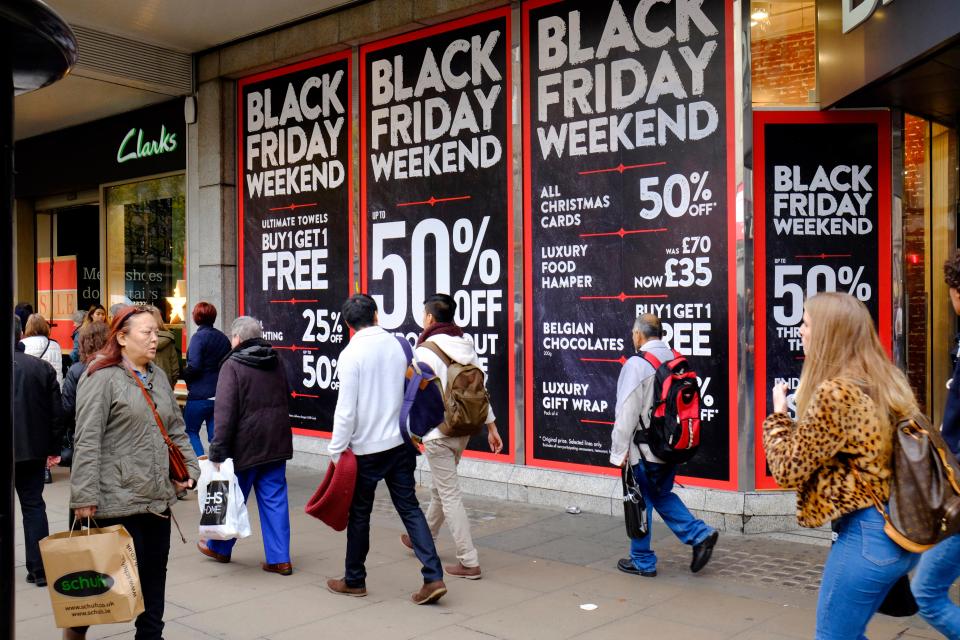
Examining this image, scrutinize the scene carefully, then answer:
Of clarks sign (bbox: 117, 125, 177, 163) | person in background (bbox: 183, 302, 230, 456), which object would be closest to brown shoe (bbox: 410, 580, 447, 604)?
person in background (bbox: 183, 302, 230, 456)

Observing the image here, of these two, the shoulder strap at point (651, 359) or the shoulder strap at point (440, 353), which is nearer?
the shoulder strap at point (651, 359)

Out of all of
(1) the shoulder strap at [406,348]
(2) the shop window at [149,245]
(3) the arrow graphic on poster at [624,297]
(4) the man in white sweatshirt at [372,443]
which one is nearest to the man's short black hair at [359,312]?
(4) the man in white sweatshirt at [372,443]

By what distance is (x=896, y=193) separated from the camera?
757 cm

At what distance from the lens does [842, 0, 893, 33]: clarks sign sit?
6496 mm

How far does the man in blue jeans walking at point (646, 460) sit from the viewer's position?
5.97 meters

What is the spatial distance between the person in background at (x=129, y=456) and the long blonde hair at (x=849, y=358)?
116 inches

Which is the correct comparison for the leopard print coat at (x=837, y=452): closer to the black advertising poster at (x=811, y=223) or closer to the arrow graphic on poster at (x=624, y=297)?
the black advertising poster at (x=811, y=223)

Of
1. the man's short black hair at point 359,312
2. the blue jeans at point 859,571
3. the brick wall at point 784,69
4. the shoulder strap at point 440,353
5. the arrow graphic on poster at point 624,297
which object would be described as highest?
the brick wall at point 784,69

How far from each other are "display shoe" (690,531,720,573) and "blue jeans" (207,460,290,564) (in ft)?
9.09

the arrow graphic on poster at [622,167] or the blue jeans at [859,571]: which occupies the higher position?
the arrow graphic on poster at [622,167]

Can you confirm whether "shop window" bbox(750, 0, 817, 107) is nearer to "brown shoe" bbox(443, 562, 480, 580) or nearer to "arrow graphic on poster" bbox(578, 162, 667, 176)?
"arrow graphic on poster" bbox(578, 162, 667, 176)

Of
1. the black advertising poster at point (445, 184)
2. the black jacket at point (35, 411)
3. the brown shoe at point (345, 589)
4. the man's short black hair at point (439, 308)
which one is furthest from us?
the black advertising poster at point (445, 184)

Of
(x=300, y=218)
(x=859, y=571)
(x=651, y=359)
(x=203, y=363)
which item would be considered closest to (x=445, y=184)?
(x=300, y=218)

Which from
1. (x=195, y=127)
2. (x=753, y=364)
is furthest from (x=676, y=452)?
(x=195, y=127)
